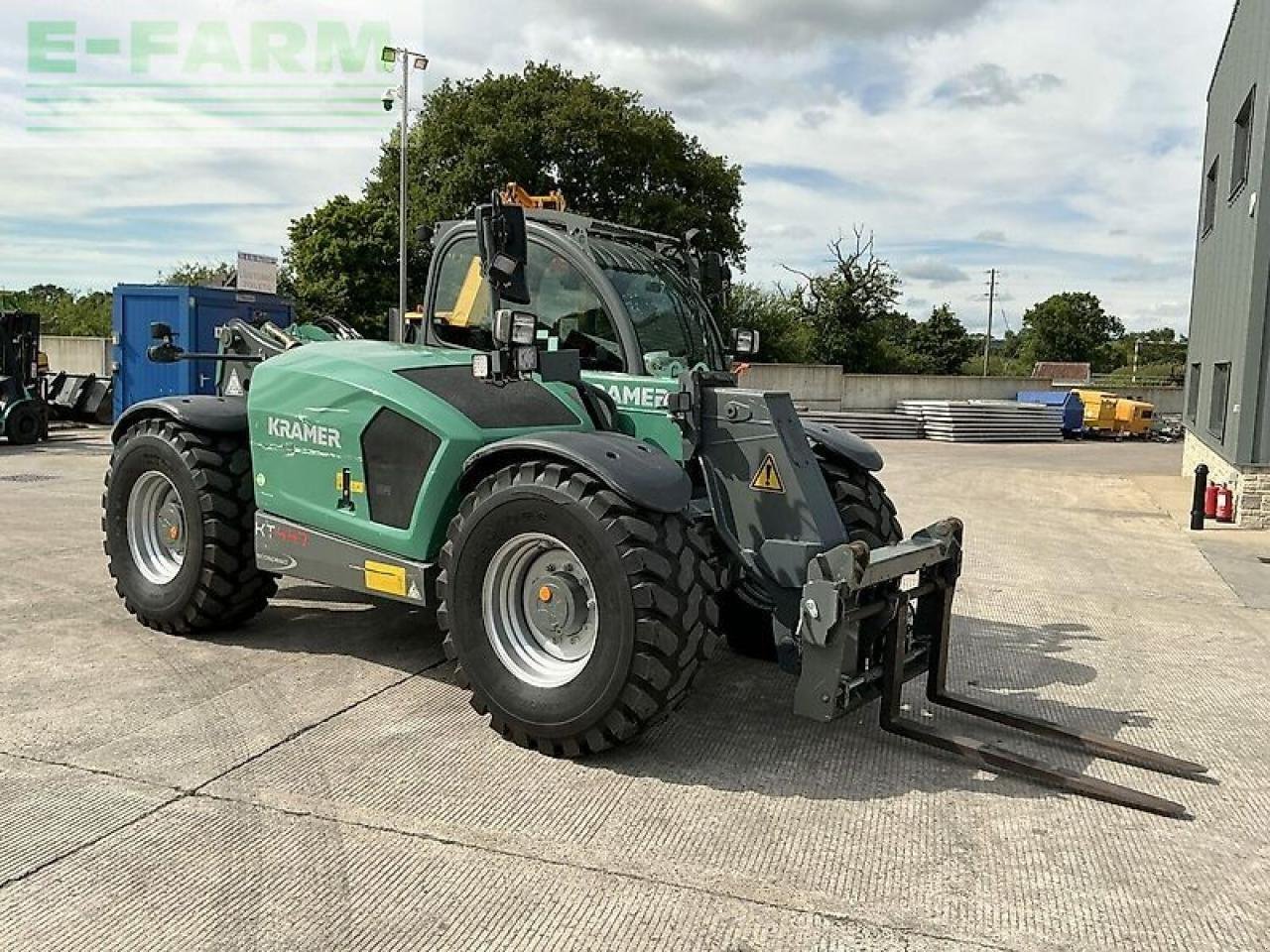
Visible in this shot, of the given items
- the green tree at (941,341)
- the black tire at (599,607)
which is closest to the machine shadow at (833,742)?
the black tire at (599,607)

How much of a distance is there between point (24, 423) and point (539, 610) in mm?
15573

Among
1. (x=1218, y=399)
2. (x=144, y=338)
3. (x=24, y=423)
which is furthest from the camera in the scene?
(x=144, y=338)

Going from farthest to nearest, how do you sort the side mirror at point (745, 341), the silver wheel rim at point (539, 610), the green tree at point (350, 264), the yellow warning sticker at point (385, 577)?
the green tree at point (350, 264), the side mirror at point (745, 341), the yellow warning sticker at point (385, 577), the silver wheel rim at point (539, 610)

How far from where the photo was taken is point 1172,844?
3.92 m

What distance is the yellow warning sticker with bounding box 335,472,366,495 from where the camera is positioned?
5285 millimetres

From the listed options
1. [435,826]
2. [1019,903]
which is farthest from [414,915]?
[1019,903]

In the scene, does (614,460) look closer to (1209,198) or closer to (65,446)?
(65,446)

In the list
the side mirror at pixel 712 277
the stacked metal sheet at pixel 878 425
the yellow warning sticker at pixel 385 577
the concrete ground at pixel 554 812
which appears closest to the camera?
the concrete ground at pixel 554 812

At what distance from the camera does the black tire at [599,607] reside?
4.23 metres

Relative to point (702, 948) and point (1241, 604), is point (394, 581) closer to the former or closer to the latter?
point (702, 948)

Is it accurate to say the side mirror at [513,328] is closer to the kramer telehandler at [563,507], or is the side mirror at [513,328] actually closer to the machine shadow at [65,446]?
the kramer telehandler at [563,507]

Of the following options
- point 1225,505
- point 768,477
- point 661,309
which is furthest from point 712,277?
point 1225,505

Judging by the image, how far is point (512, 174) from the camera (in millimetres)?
32875

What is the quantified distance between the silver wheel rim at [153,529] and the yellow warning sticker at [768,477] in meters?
3.48
